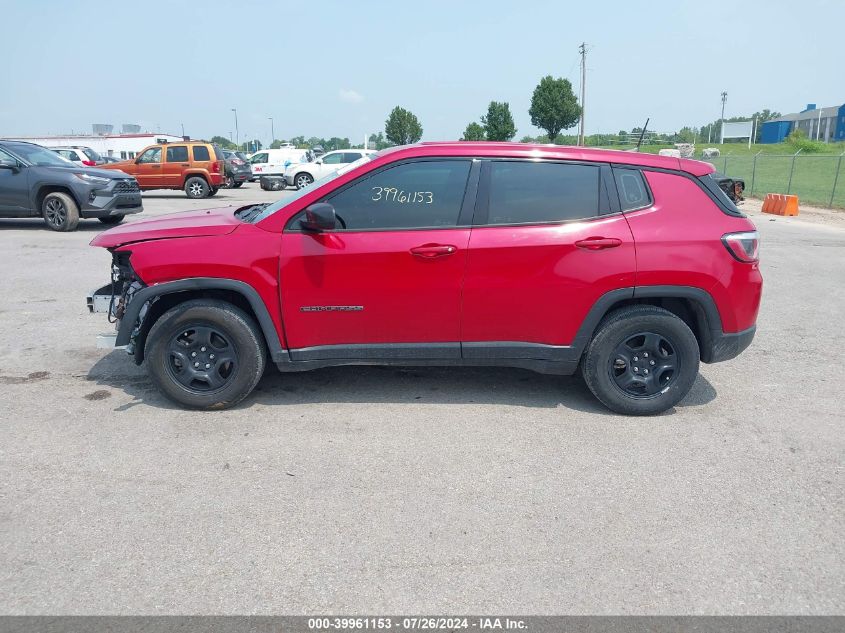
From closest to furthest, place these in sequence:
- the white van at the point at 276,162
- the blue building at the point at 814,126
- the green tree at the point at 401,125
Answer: the white van at the point at 276,162, the green tree at the point at 401,125, the blue building at the point at 814,126

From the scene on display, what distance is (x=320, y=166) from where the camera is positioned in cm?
2506

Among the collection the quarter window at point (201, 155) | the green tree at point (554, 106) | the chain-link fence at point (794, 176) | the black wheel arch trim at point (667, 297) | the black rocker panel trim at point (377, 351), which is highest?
the green tree at point (554, 106)

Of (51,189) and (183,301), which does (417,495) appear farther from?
(51,189)

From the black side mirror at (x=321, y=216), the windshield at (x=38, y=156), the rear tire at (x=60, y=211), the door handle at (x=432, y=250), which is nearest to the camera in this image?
the black side mirror at (x=321, y=216)

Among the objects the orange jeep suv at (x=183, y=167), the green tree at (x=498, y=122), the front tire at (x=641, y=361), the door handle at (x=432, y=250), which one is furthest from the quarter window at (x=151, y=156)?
the green tree at (x=498, y=122)

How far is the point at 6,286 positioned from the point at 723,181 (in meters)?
10.6

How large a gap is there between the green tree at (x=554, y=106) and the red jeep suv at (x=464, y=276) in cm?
5296

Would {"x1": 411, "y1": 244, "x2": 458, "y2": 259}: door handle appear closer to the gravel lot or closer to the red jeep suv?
the red jeep suv

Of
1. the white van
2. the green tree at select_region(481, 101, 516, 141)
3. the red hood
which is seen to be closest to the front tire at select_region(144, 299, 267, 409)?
the red hood

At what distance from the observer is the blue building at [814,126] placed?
9144 centimetres

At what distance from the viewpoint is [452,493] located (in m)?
3.49

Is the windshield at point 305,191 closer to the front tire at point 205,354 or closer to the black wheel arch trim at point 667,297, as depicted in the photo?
the front tire at point 205,354

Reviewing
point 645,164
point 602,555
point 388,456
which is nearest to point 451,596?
point 602,555

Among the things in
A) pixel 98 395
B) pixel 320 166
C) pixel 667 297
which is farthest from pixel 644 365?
pixel 320 166
